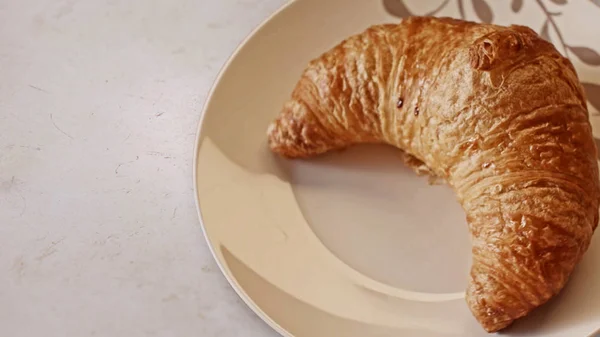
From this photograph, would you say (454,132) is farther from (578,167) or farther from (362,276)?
(362,276)

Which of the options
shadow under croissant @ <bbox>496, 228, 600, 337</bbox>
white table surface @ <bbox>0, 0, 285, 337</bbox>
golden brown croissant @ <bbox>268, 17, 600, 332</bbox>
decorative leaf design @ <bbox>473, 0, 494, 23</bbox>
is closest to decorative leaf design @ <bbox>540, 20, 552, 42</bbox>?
decorative leaf design @ <bbox>473, 0, 494, 23</bbox>

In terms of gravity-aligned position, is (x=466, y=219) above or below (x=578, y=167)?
below

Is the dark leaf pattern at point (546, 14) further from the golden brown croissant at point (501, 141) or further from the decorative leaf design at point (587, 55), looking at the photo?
the golden brown croissant at point (501, 141)

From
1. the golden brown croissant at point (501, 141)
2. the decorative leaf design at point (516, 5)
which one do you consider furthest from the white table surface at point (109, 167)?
the decorative leaf design at point (516, 5)

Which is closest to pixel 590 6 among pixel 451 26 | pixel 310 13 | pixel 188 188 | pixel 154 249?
pixel 451 26

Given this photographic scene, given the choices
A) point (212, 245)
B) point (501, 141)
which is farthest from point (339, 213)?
point (501, 141)

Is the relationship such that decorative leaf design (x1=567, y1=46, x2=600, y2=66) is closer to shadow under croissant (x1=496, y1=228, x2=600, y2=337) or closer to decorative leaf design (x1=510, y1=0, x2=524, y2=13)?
decorative leaf design (x1=510, y1=0, x2=524, y2=13)
